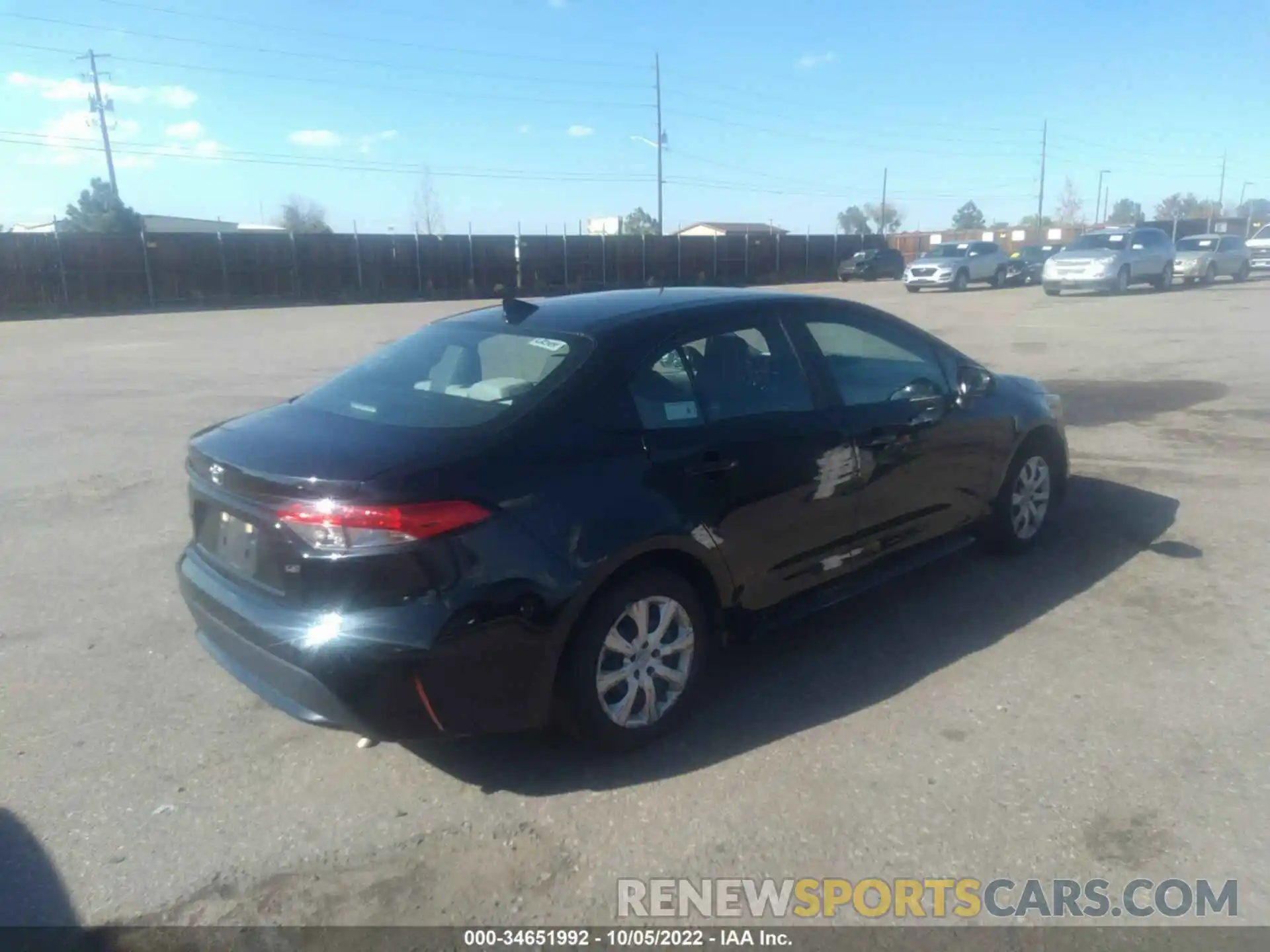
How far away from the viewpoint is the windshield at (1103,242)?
28156 mm

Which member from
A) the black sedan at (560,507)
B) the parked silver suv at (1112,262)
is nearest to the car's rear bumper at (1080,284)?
the parked silver suv at (1112,262)

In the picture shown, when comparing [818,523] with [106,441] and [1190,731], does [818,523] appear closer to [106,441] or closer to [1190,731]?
[1190,731]

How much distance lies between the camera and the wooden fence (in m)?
32.1

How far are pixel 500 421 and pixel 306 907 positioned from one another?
5.34ft

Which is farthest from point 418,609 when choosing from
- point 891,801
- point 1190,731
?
point 1190,731

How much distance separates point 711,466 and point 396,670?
4.61 ft

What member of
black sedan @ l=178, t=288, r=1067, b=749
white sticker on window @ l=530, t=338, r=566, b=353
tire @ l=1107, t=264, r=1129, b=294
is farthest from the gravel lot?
tire @ l=1107, t=264, r=1129, b=294

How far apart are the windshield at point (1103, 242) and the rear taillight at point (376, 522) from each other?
29.3 meters

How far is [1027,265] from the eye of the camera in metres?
37.2

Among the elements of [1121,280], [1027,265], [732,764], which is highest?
[1027,265]

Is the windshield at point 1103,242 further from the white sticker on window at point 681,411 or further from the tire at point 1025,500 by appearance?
the white sticker on window at point 681,411

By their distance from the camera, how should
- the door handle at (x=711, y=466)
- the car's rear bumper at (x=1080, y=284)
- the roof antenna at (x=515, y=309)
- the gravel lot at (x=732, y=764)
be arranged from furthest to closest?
the car's rear bumper at (x=1080, y=284), the roof antenna at (x=515, y=309), the door handle at (x=711, y=466), the gravel lot at (x=732, y=764)

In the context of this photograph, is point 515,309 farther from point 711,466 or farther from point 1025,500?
point 1025,500

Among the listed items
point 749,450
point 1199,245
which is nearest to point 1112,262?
point 1199,245
